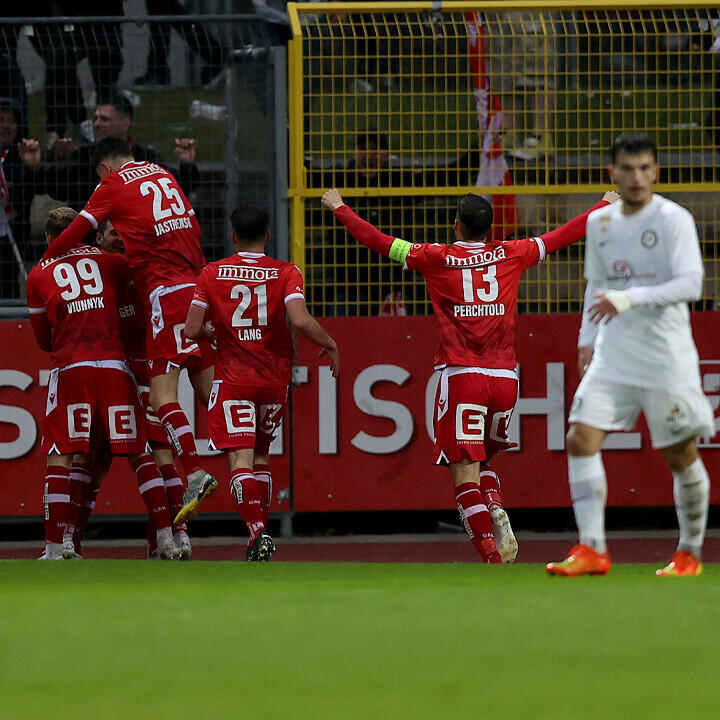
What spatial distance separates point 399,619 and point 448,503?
6093mm

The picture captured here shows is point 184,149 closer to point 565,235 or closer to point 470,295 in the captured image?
point 470,295

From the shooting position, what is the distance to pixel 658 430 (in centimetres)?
651

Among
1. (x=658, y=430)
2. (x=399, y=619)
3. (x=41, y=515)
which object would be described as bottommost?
(x=41, y=515)

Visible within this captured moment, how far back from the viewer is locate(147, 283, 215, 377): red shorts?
31.3ft

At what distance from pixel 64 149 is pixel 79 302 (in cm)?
239

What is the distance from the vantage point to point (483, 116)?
11.6m

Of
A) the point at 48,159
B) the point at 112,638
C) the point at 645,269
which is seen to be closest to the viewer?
the point at 112,638

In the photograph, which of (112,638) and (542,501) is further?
(542,501)

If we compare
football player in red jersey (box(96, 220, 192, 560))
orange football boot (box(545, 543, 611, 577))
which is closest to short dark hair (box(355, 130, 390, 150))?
football player in red jersey (box(96, 220, 192, 560))

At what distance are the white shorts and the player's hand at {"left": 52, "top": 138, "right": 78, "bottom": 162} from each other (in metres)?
6.12

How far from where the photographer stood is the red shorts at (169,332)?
9.54 metres

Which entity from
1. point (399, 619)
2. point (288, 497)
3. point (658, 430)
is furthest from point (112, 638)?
point (288, 497)

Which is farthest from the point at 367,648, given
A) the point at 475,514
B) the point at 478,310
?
the point at 478,310

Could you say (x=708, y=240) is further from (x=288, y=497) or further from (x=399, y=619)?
(x=399, y=619)
